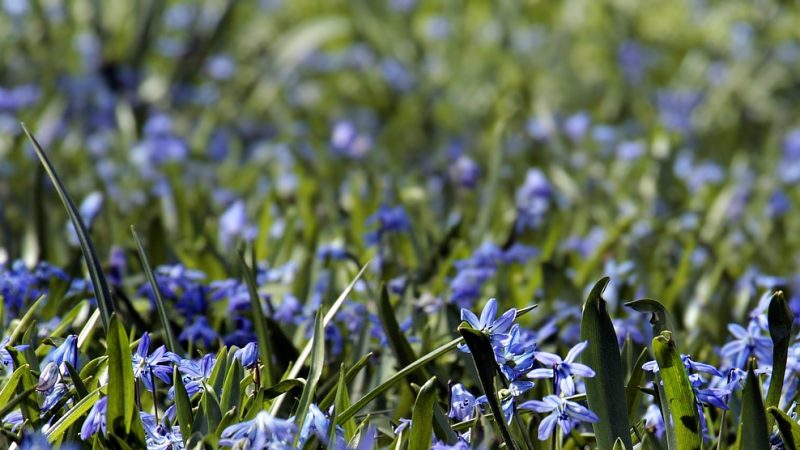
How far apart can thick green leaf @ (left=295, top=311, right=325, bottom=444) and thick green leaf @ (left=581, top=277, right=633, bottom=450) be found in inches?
18.7

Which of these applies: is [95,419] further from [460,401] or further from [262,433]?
[460,401]

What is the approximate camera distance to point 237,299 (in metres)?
2.33

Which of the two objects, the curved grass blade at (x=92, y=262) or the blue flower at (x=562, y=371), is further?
the curved grass blade at (x=92, y=262)

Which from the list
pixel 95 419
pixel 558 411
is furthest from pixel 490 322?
pixel 95 419

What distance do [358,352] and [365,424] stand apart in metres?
0.55

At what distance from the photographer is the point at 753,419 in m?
1.68

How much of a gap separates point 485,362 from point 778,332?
577 mm

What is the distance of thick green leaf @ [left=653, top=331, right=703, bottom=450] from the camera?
5.63 ft

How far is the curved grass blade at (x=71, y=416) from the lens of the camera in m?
1.64

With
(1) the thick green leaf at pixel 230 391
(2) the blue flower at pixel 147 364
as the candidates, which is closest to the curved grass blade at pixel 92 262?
(2) the blue flower at pixel 147 364

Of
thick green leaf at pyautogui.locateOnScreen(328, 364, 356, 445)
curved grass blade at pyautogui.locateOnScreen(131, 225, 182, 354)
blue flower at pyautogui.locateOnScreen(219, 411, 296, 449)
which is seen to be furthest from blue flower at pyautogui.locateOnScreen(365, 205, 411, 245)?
blue flower at pyautogui.locateOnScreen(219, 411, 296, 449)

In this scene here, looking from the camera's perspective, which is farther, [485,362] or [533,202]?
[533,202]

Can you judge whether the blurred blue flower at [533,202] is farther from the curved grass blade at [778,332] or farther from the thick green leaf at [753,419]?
the thick green leaf at [753,419]

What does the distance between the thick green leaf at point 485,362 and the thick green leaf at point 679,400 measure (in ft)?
1.00
